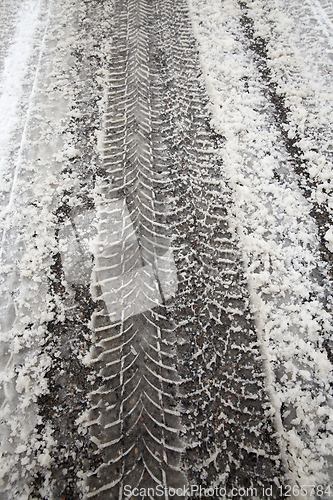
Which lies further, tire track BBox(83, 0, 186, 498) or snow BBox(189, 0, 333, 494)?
snow BBox(189, 0, 333, 494)

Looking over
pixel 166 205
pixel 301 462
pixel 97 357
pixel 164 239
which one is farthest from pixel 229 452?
pixel 166 205

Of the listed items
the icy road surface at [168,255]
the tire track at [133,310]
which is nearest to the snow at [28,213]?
the icy road surface at [168,255]

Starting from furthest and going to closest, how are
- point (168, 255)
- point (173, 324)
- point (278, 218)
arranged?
point (278, 218) < point (168, 255) < point (173, 324)

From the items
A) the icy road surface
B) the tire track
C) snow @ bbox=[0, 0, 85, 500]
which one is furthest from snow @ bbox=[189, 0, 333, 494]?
snow @ bbox=[0, 0, 85, 500]

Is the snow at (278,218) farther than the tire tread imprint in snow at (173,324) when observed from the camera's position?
Yes

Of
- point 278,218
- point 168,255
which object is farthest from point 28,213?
point 278,218

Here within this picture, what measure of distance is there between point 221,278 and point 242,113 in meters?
1.55

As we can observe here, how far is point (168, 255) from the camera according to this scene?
2.00 m

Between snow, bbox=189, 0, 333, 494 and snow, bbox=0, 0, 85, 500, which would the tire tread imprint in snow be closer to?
snow, bbox=189, 0, 333, 494

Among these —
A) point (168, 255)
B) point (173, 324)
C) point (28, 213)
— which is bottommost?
point (173, 324)

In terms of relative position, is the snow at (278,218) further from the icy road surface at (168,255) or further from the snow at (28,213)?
the snow at (28,213)

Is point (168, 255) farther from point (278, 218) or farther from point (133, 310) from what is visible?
point (278, 218)

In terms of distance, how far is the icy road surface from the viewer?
4.87 feet

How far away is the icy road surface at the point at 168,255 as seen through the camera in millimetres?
1484
